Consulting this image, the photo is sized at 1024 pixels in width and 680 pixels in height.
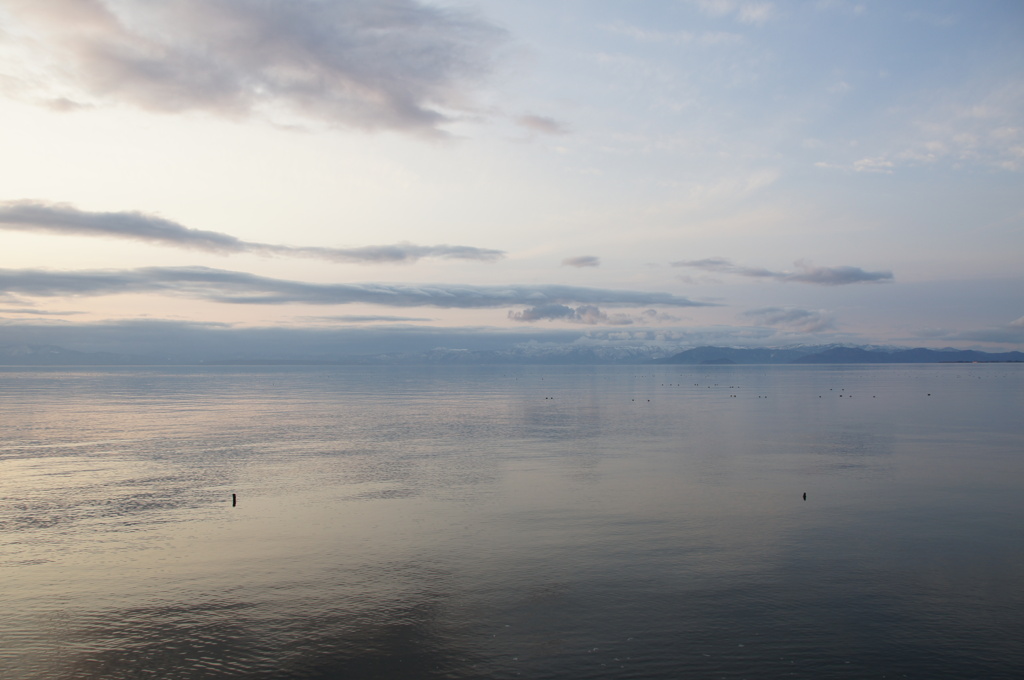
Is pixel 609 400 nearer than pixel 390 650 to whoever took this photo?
No

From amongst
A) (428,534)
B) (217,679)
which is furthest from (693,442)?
(217,679)

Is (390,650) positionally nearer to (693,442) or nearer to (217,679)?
(217,679)

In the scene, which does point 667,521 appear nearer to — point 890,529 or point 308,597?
point 890,529

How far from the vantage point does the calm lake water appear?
22219mm

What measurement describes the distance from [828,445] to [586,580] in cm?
5025

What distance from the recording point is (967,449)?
64938mm

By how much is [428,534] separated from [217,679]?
1567 centimetres

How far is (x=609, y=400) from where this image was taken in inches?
5620

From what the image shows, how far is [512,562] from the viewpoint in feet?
102

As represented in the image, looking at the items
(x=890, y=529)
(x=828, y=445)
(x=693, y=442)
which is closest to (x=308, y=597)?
(x=890, y=529)

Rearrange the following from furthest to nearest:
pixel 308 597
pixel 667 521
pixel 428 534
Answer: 1. pixel 667 521
2. pixel 428 534
3. pixel 308 597

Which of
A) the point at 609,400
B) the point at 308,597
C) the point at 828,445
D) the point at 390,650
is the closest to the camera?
the point at 390,650

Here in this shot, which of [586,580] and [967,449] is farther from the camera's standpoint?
[967,449]

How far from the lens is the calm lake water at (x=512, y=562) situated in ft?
72.9
